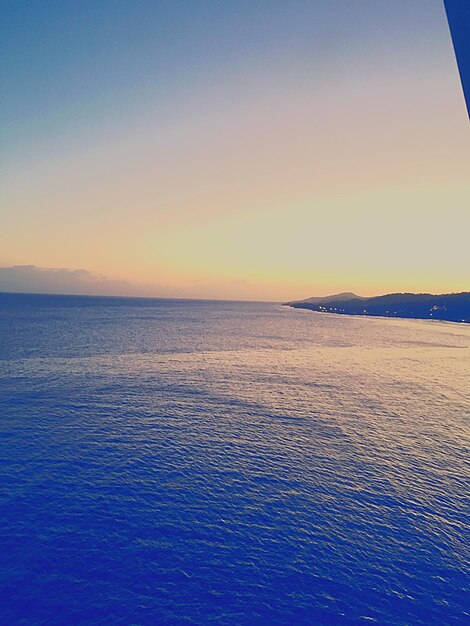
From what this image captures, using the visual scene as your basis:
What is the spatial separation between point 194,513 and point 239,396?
37.1 meters

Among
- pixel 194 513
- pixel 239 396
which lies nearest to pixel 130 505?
pixel 194 513

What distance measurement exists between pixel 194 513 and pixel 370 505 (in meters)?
18.9

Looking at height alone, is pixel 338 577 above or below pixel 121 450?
below

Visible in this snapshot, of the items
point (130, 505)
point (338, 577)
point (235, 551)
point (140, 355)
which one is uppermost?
point (140, 355)

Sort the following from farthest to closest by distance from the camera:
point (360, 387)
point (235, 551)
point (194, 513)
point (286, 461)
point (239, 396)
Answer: point (360, 387), point (239, 396), point (286, 461), point (194, 513), point (235, 551)

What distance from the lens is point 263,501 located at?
37562 millimetres

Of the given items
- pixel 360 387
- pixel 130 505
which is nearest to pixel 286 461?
pixel 130 505

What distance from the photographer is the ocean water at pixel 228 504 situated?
27.1m

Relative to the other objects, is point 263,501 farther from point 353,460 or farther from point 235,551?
point 353,460

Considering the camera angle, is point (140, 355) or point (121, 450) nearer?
point (121, 450)

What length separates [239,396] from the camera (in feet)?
237

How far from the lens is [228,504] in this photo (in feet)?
121

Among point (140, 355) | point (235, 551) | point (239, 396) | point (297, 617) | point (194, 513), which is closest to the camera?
point (297, 617)

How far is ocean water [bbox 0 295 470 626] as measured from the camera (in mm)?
27078
